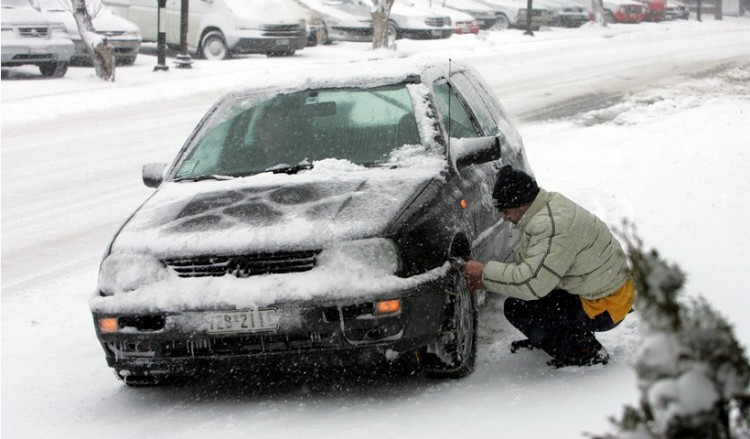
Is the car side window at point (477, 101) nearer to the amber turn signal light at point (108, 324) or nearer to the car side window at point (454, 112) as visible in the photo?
the car side window at point (454, 112)

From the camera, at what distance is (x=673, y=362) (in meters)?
1.90

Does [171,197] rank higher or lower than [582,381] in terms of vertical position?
higher

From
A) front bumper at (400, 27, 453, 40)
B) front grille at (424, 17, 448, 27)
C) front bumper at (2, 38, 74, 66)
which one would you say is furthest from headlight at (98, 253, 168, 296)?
front grille at (424, 17, 448, 27)

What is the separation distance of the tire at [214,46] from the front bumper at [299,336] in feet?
66.3

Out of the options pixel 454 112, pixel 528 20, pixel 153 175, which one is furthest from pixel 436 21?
pixel 153 175

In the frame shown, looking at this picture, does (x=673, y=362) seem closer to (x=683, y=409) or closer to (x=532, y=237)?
(x=683, y=409)

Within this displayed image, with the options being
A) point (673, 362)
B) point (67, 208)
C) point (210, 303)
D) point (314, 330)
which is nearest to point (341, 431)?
point (314, 330)

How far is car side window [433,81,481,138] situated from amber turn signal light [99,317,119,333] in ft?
7.47

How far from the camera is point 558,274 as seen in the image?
4949 mm

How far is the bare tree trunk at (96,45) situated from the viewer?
64.5 ft

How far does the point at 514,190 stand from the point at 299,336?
3.96 ft

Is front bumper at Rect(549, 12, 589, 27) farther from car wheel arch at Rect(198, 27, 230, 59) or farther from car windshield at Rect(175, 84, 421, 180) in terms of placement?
car windshield at Rect(175, 84, 421, 180)

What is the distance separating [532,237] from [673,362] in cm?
312

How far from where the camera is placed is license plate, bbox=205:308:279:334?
180 inches
